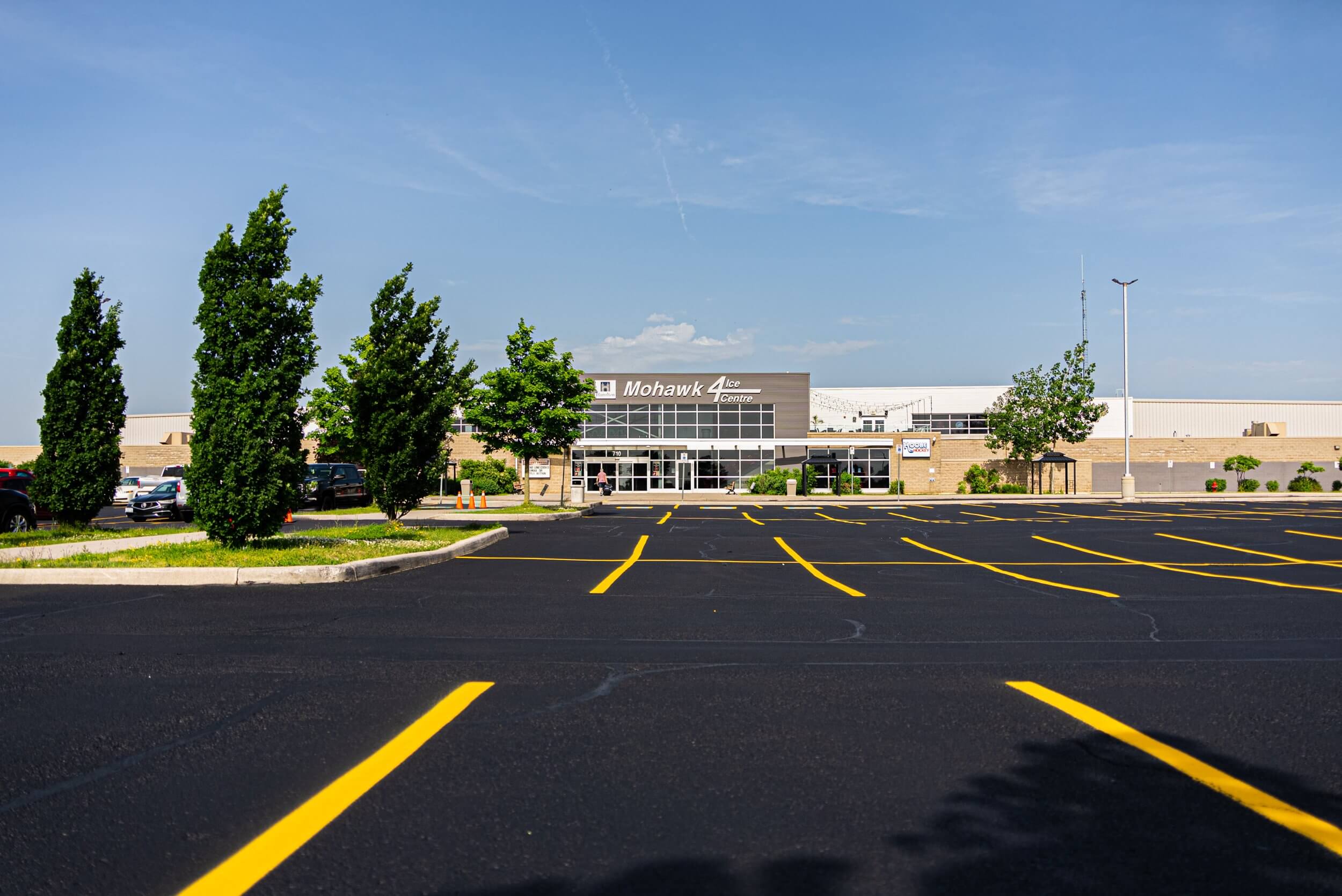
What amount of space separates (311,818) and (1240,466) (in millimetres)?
62662

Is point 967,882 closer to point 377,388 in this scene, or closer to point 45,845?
point 45,845

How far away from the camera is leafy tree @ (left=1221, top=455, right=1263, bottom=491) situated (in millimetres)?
54969

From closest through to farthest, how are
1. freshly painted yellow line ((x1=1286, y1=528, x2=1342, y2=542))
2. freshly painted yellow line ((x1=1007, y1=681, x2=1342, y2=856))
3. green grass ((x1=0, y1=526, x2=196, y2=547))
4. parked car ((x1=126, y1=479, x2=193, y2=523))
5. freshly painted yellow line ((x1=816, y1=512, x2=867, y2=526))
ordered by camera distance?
freshly painted yellow line ((x1=1007, y1=681, x2=1342, y2=856)) < green grass ((x1=0, y1=526, x2=196, y2=547)) < freshly painted yellow line ((x1=1286, y1=528, x2=1342, y2=542)) < freshly painted yellow line ((x1=816, y1=512, x2=867, y2=526)) < parked car ((x1=126, y1=479, x2=193, y2=523))

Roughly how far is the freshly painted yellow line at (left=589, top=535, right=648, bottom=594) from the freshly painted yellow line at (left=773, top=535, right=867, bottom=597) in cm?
266

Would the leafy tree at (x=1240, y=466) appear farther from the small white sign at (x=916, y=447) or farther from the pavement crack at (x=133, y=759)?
the pavement crack at (x=133, y=759)

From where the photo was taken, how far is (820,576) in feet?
42.0

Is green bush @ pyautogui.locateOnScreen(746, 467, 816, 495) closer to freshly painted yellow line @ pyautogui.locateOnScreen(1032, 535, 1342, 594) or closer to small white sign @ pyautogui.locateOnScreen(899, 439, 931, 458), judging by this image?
small white sign @ pyautogui.locateOnScreen(899, 439, 931, 458)

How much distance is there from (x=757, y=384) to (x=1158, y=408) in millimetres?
36221

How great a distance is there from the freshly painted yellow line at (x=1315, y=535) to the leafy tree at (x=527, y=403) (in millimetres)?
21013

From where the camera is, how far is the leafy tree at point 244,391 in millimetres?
12680

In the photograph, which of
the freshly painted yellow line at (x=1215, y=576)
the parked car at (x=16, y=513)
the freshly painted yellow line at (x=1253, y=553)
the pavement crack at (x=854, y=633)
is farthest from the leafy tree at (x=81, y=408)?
the freshly painted yellow line at (x=1253, y=553)

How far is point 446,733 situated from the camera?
482 cm

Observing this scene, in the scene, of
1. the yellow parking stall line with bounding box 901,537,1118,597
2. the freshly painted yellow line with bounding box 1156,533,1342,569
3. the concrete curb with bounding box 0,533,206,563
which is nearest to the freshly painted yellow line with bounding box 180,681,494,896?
the yellow parking stall line with bounding box 901,537,1118,597

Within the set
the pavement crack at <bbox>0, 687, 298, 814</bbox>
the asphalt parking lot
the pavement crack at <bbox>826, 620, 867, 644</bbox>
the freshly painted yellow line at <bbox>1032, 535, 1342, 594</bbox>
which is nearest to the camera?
the asphalt parking lot
